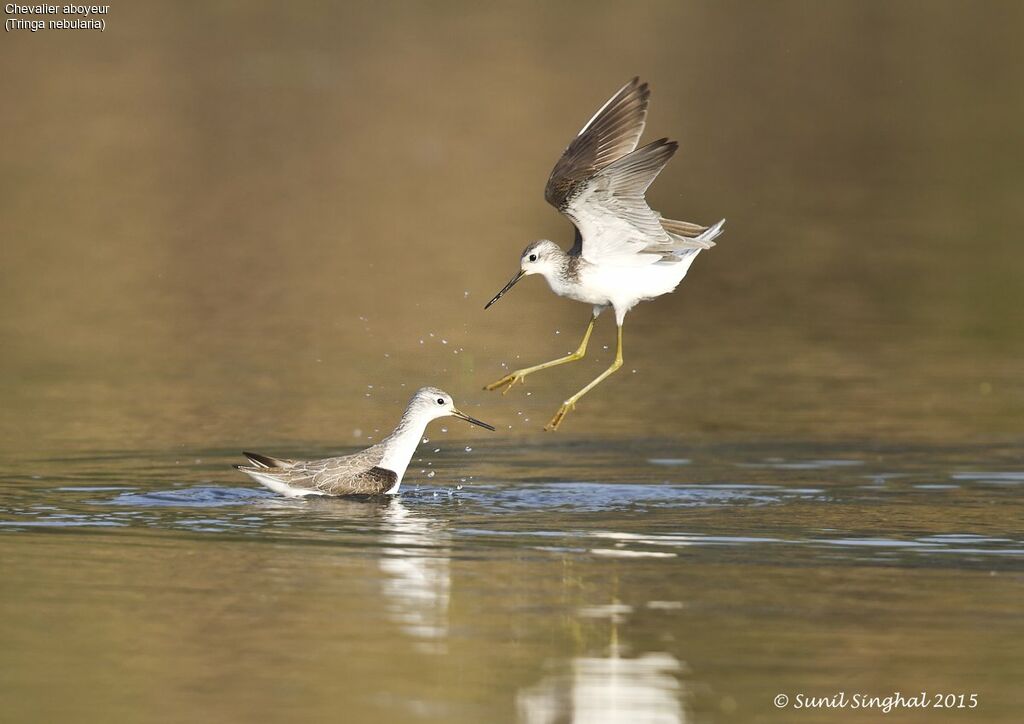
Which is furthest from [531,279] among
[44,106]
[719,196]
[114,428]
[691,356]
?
[44,106]

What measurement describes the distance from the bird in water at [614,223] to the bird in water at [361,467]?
56cm

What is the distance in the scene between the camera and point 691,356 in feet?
65.8

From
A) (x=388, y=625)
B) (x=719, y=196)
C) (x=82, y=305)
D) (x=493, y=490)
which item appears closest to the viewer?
(x=388, y=625)

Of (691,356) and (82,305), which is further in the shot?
(82,305)

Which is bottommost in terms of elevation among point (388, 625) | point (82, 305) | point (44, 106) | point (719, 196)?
point (388, 625)

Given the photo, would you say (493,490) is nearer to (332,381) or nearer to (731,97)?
(332,381)

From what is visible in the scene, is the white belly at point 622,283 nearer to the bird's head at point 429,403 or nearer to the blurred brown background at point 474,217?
the bird's head at point 429,403

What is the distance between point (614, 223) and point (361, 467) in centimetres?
252

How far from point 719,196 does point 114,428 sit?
51.0 ft

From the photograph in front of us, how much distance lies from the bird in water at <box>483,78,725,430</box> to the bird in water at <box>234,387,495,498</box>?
0.56m

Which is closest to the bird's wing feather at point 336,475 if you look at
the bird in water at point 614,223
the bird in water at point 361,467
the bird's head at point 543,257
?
the bird in water at point 361,467

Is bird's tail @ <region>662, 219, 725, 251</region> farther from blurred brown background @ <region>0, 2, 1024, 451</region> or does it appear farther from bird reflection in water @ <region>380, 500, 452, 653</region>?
bird reflection in water @ <region>380, 500, 452, 653</region>

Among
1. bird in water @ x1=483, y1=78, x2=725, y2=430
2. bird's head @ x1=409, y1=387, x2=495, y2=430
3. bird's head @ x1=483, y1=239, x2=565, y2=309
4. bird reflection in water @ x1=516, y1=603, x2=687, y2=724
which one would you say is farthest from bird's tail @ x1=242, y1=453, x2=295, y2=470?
bird reflection in water @ x1=516, y1=603, x2=687, y2=724

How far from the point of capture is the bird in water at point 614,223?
13141 millimetres
